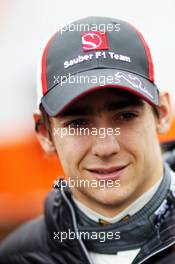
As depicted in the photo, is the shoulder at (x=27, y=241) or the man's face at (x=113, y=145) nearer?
the man's face at (x=113, y=145)

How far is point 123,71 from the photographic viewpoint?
5.03 feet

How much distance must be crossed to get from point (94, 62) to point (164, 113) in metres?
0.30

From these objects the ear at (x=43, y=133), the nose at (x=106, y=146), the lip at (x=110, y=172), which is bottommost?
the lip at (x=110, y=172)

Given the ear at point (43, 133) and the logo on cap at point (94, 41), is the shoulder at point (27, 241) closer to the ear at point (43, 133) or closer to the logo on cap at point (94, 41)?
the ear at point (43, 133)

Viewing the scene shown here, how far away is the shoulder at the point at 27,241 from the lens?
189 centimetres

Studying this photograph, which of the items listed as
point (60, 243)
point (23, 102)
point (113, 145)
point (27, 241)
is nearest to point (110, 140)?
point (113, 145)

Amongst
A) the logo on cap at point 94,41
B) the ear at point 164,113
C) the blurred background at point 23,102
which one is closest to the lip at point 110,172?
the ear at point 164,113

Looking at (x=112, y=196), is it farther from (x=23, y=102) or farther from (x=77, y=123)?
(x=23, y=102)

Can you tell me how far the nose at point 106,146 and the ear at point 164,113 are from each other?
0.83 ft

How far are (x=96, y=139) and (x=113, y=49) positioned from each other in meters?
0.26

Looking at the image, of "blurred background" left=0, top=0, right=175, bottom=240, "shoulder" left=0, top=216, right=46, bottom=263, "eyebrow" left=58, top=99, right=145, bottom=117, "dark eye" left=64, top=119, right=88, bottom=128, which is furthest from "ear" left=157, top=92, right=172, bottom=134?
"blurred background" left=0, top=0, right=175, bottom=240

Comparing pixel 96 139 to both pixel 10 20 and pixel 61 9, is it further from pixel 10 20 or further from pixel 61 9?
pixel 10 20

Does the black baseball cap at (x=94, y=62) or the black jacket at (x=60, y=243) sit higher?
the black baseball cap at (x=94, y=62)

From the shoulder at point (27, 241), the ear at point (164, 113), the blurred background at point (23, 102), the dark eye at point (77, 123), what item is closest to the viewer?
the dark eye at point (77, 123)
